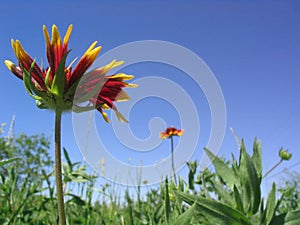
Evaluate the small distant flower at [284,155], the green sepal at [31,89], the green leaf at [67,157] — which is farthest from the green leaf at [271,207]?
the small distant flower at [284,155]

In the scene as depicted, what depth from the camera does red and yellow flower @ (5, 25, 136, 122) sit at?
61 cm

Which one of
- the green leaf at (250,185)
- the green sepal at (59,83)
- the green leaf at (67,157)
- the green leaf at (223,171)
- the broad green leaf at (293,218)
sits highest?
the green leaf at (67,157)

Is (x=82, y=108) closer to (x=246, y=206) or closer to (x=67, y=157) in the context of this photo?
(x=246, y=206)

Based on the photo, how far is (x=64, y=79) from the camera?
604 millimetres

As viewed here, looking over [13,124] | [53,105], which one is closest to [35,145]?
[13,124]

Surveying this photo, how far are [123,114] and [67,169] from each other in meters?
0.42

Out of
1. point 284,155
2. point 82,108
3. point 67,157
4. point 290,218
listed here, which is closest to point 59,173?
point 82,108

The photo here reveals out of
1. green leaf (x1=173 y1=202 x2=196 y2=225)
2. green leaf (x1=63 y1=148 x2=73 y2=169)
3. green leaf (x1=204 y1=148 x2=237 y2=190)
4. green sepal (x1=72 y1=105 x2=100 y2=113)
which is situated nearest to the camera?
green leaf (x1=173 y1=202 x2=196 y2=225)

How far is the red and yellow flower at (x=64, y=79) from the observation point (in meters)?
0.61

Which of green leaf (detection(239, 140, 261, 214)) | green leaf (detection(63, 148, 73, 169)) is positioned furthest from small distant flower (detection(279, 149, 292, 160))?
green leaf (detection(239, 140, 261, 214))

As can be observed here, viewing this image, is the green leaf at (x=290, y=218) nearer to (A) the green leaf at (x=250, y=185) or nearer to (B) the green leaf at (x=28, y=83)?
(A) the green leaf at (x=250, y=185)

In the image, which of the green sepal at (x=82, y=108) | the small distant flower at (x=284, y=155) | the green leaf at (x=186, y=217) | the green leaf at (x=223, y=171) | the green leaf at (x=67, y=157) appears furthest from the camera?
the small distant flower at (x=284, y=155)

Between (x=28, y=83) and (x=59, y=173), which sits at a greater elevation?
(x=28, y=83)

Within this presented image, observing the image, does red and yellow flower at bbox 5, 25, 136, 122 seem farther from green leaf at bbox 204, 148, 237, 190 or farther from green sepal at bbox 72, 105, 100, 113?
green leaf at bbox 204, 148, 237, 190
